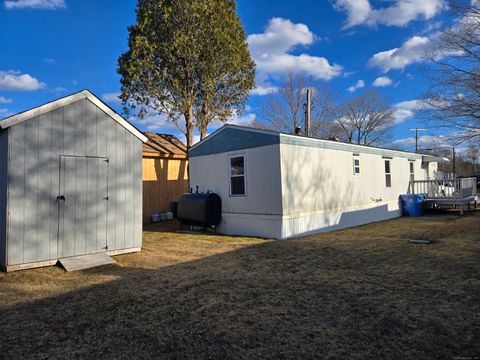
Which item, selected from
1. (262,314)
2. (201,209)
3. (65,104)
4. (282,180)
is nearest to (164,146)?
(201,209)

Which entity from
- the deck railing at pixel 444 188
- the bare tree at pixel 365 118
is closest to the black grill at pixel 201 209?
the deck railing at pixel 444 188

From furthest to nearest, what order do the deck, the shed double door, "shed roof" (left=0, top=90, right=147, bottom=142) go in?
the deck, the shed double door, "shed roof" (left=0, top=90, right=147, bottom=142)

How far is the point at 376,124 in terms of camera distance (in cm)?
3544

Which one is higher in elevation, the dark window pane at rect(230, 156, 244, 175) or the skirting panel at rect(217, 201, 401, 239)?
the dark window pane at rect(230, 156, 244, 175)

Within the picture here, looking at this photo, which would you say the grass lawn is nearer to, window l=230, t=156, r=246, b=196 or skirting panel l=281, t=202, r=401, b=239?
skirting panel l=281, t=202, r=401, b=239

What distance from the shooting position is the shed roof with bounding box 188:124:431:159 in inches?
380

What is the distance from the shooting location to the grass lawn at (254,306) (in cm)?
313

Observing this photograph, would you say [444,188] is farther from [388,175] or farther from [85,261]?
[85,261]

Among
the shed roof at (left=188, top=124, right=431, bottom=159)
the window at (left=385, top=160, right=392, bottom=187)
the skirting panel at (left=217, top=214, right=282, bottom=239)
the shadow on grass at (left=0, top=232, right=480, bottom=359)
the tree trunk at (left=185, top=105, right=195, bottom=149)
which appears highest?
the tree trunk at (left=185, top=105, right=195, bottom=149)

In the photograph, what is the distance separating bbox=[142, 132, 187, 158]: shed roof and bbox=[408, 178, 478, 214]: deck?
11667 mm

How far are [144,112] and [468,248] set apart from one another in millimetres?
14070

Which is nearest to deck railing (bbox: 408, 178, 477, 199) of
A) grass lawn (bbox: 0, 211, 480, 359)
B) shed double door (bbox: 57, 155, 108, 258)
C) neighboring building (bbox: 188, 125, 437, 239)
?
neighboring building (bbox: 188, 125, 437, 239)

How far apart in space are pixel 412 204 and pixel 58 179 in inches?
577

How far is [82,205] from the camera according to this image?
7.07 m
